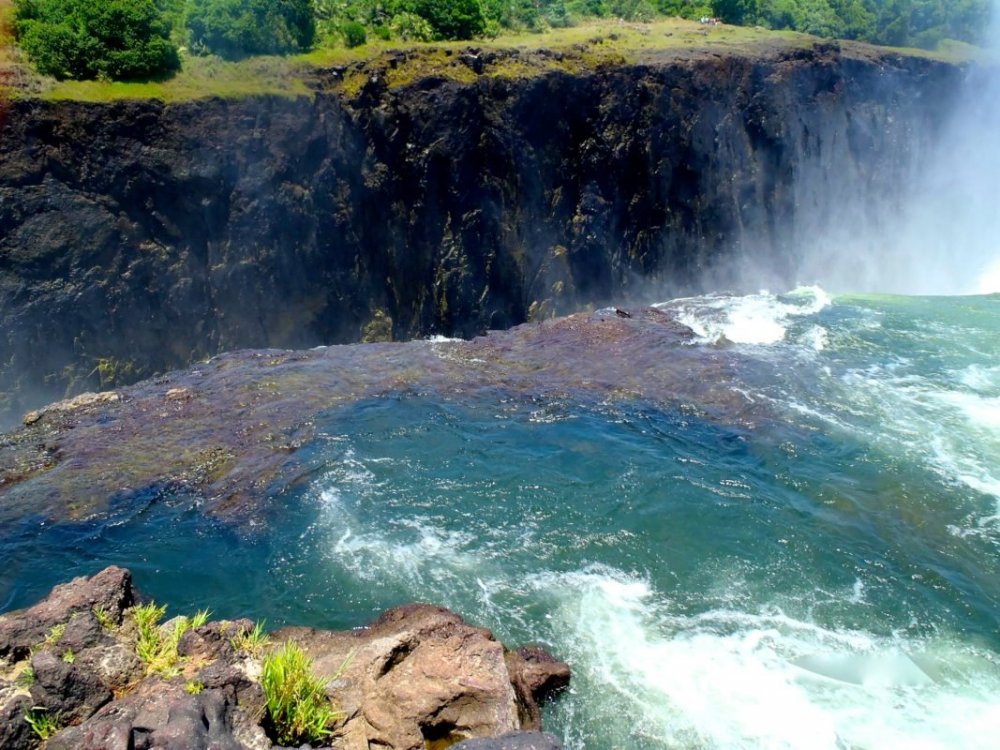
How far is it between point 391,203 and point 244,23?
716cm

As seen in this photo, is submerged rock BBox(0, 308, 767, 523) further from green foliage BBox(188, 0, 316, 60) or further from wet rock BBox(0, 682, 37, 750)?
green foliage BBox(188, 0, 316, 60)

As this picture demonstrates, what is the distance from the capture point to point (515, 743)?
7.45 m

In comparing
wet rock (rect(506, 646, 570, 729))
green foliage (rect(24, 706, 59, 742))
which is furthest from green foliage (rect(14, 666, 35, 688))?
wet rock (rect(506, 646, 570, 729))

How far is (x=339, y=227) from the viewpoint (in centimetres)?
2566

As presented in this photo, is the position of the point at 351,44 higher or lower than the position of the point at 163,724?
higher

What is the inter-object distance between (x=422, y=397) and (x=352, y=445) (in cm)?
285

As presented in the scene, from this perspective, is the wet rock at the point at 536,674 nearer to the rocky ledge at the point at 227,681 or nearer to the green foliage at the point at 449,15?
the rocky ledge at the point at 227,681

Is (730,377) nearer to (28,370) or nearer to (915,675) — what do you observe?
(915,675)

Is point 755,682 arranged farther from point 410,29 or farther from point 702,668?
point 410,29

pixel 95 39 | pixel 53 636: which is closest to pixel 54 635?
pixel 53 636

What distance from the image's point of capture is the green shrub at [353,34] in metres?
27.8

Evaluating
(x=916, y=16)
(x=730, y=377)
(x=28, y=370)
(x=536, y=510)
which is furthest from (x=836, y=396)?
(x=916, y=16)

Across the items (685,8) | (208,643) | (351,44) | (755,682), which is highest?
(685,8)

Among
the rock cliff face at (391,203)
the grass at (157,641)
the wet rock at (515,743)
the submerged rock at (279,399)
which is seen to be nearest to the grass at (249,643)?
the grass at (157,641)
